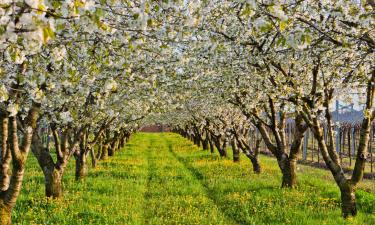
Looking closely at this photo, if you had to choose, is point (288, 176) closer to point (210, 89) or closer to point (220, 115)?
point (210, 89)

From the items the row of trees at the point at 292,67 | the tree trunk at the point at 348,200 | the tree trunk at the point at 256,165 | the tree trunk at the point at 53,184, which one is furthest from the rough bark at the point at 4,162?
the tree trunk at the point at 256,165

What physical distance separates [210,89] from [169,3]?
11109 mm

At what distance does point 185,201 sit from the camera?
14305 millimetres

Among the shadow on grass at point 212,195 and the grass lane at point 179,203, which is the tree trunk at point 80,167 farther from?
the shadow on grass at point 212,195

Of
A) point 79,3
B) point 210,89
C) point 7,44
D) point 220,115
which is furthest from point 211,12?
point 220,115

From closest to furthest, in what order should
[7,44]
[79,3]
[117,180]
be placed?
[79,3], [7,44], [117,180]

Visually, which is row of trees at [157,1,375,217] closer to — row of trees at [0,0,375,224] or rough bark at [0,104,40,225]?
row of trees at [0,0,375,224]

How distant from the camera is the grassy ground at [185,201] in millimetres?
11727

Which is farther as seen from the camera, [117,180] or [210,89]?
[117,180]

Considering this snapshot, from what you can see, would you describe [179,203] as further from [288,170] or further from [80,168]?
[80,168]

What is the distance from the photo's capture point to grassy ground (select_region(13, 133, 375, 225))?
1173 cm

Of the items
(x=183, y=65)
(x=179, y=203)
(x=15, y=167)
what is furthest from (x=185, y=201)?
(x=15, y=167)

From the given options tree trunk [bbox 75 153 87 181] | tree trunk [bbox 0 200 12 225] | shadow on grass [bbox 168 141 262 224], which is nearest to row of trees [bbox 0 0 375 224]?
tree trunk [bbox 0 200 12 225]

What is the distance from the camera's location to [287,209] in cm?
1286
